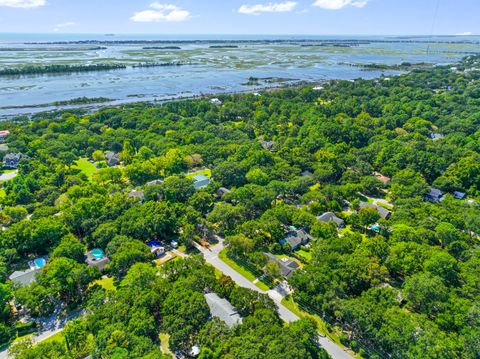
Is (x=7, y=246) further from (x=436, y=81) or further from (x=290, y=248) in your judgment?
(x=436, y=81)

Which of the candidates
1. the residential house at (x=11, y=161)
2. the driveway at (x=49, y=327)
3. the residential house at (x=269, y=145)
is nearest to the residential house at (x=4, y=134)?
the residential house at (x=11, y=161)

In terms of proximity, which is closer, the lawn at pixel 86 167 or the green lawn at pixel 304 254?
the green lawn at pixel 304 254

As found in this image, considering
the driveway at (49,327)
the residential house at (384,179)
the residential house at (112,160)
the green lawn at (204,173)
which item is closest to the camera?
the driveway at (49,327)

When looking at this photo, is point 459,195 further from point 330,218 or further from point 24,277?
point 24,277

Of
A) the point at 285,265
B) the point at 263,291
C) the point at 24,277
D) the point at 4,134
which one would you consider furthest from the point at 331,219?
the point at 4,134

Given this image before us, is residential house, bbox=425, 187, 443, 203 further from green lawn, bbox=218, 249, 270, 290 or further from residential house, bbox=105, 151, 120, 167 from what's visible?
residential house, bbox=105, 151, 120, 167

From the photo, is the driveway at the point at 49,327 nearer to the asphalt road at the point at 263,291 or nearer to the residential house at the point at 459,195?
the asphalt road at the point at 263,291

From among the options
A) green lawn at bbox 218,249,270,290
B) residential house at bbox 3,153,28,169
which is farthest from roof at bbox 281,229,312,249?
residential house at bbox 3,153,28,169
